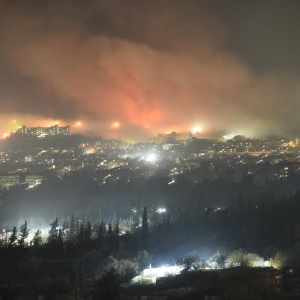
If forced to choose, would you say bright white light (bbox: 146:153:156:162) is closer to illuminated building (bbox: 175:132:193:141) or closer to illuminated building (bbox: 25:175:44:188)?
illuminated building (bbox: 175:132:193:141)

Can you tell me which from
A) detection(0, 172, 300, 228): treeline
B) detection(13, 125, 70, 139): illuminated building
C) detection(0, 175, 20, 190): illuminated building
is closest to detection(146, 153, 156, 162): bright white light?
detection(0, 172, 300, 228): treeline

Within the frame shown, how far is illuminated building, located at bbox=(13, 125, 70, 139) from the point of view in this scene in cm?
5658

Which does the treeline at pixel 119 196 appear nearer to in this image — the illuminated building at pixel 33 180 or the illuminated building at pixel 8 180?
the illuminated building at pixel 33 180

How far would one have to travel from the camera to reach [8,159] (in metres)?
47.3

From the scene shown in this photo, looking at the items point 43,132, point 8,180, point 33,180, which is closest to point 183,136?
point 43,132

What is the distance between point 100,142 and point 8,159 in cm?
978

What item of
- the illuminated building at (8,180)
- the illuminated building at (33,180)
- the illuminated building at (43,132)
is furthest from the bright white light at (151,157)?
the illuminated building at (43,132)

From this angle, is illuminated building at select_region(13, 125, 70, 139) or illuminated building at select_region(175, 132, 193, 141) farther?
illuminated building at select_region(13, 125, 70, 139)

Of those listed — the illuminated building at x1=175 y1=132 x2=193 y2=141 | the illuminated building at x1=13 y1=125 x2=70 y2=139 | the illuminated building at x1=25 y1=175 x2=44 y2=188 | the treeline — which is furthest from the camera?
the illuminated building at x1=13 y1=125 x2=70 y2=139

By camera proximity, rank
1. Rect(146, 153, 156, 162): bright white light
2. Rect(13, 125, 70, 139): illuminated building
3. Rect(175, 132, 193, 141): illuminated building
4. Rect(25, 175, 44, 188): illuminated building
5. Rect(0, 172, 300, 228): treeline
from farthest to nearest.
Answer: Rect(13, 125, 70, 139): illuminated building
Rect(175, 132, 193, 141): illuminated building
Rect(146, 153, 156, 162): bright white light
Rect(25, 175, 44, 188): illuminated building
Rect(0, 172, 300, 228): treeline

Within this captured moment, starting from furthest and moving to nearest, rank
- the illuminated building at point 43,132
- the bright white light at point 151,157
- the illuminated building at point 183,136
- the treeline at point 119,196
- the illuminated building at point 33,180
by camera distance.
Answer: the illuminated building at point 43,132 → the illuminated building at point 183,136 → the bright white light at point 151,157 → the illuminated building at point 33,180 → the treeline at point 119,196

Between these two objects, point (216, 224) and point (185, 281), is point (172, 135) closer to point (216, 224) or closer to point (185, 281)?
point (216, 224)

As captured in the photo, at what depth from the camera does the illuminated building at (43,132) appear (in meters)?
56.6

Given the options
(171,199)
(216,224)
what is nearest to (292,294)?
(216,224)
